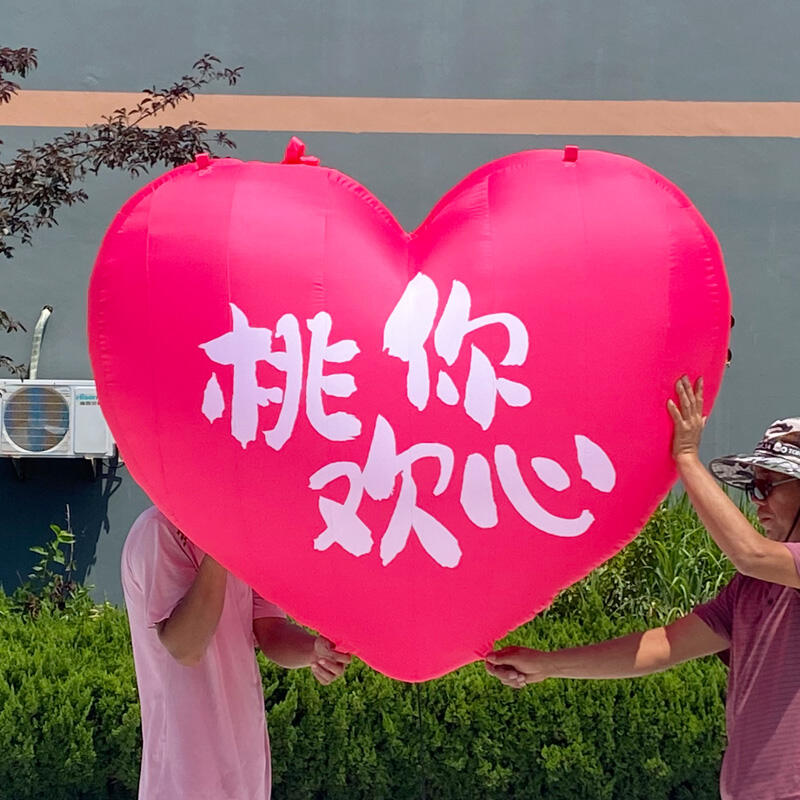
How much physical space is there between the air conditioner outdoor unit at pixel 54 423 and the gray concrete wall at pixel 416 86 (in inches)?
12.4

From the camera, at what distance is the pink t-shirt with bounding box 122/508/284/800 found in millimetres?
2686

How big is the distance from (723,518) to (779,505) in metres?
0.19

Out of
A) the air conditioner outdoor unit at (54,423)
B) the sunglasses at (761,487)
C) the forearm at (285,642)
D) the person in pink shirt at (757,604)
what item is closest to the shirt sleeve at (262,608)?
the forearm at (285,642)

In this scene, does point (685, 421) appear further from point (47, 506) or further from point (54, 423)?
point (47, 506)

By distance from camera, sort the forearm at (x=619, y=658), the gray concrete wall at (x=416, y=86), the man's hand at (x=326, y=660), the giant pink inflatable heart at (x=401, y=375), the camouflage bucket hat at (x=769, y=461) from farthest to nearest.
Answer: the gray concrete wall at (x=416, y=86) → the forearm at (x=619, y=658) → the man's hand at (x=326, y=660) → the camouflage bucket hat at (x=769, y=461) → the giant pink inflatable heart at (x=401, y=375)

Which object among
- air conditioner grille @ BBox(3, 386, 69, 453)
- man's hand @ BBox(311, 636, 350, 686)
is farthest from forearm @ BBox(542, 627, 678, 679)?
air conditioner grille @ BBox(3, 386, 69, 453)

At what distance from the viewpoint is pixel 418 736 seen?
4961mm

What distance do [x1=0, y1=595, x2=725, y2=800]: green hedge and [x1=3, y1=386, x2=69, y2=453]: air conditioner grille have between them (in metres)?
1.85

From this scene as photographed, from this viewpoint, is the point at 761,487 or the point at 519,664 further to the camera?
the point at 519,664

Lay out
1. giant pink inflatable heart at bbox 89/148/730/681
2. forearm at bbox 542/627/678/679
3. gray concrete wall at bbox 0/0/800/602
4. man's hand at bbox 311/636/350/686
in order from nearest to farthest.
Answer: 1. giant pink inflatable heart at bbox 89/148/730/681
2. man's hand at bbox 311/636/350/686
3. forearm at bbox 542/627/678/679
4. gray concrete wall at bbox 0/0/800/602

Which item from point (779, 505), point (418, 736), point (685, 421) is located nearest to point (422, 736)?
point (418, 736)

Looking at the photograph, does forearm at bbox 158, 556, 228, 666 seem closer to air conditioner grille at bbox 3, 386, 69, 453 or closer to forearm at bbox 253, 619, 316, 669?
forearm at bbox 253, 619, 316, 669

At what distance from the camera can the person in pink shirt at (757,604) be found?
2.63 meters

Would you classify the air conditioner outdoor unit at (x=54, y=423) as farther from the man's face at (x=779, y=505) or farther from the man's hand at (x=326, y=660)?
the man's face at (x=779, y=505)
